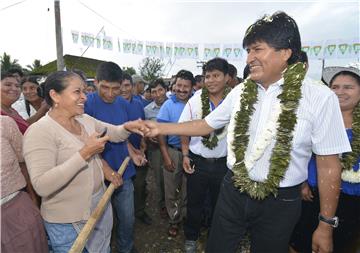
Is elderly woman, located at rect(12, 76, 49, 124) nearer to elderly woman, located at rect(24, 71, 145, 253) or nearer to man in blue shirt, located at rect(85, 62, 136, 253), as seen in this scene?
man in blue shirt, located at rect(85, 62, 136, 253)


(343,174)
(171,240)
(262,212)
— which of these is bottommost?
(171,240)

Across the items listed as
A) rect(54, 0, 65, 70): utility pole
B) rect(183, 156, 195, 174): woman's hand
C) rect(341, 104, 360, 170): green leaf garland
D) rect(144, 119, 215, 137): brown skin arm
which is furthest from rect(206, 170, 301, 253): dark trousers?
rect(54, 0, 65, 70): utility pole

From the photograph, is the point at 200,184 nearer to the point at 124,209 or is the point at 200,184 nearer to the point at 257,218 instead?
the point at 124,209

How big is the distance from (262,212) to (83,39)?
11664 mm

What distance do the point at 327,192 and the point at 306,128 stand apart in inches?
19.6

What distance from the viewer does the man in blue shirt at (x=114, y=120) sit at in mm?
3133

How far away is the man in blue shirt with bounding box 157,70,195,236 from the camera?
167 inches

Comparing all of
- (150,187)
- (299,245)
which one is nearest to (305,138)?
(299,245)

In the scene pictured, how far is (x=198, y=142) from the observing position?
3.47 metres

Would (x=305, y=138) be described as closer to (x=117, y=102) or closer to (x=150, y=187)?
(x=117, y=102)

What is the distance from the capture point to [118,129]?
112 inches

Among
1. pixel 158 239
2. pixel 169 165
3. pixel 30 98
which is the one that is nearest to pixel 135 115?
pixel 169 165

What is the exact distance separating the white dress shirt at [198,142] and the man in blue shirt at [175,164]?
625mm

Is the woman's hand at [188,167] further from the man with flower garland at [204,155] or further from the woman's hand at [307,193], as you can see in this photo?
the woman's hand at [307,193]
